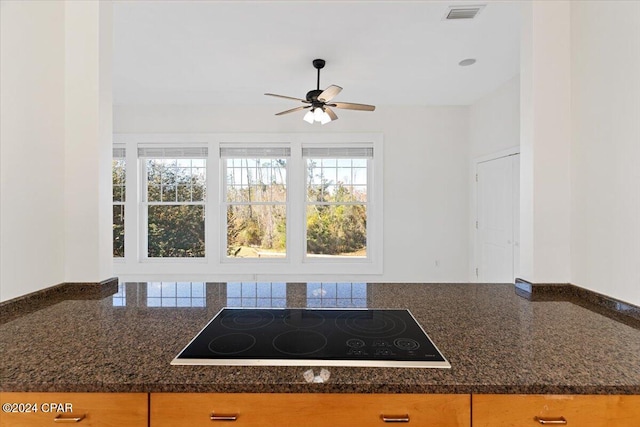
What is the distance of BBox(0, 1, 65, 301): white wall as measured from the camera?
1.21 m

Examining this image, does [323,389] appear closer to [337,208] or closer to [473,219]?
[337,208]

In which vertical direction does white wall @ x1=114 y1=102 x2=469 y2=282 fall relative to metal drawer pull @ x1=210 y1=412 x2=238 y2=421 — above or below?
above

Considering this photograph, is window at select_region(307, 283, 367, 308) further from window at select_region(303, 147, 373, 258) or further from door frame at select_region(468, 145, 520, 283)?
door frame at select_region(468, 145, 520, 283)

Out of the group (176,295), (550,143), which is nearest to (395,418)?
(176,295)

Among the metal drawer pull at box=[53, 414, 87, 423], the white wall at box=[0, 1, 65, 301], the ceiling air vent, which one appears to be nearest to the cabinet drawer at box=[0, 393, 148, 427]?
the metal drawer pull at box=[53, 414, 87, 423]

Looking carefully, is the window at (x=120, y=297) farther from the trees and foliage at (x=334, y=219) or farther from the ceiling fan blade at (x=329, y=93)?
the trees and foliage at (x=334, y=219)

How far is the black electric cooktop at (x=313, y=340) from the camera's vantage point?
2.63 feet

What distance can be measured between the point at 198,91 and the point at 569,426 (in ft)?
13.4

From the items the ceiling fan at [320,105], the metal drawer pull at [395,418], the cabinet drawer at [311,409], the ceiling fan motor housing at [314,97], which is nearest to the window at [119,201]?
the ceiling fan at [320,105]

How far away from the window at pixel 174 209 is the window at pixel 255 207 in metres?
0.38

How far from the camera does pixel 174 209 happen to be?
427cm

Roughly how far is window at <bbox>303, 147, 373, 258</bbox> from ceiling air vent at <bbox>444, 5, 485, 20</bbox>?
2235mm

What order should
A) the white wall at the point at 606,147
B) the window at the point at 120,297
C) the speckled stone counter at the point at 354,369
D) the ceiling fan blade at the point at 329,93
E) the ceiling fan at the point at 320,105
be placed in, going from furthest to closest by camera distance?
the ceiling fan at the point at 320,105 → the ceiling fan blade at the point at 329,93 → the window at the point at 120,297 → the white wall at the point at 606,147 → the speckled stone counter at the point at 354,369

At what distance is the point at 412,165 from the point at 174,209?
3.43m
